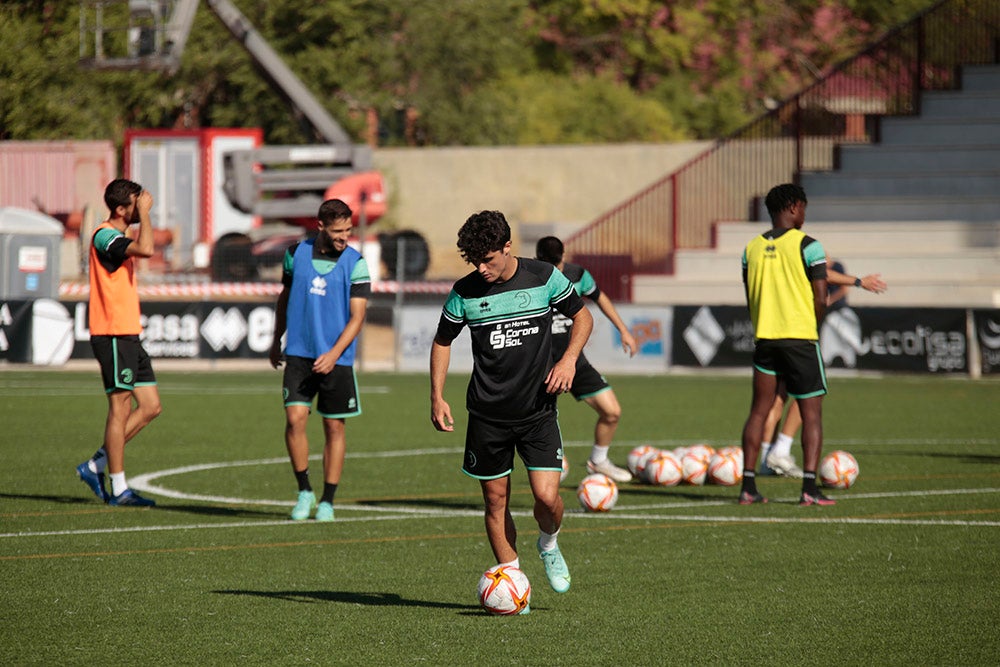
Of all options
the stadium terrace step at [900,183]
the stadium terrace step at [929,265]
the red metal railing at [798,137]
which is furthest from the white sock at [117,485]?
the stadium terrace step at [900,183]

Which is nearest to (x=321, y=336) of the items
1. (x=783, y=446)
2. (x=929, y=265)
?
(x=783, y=446)

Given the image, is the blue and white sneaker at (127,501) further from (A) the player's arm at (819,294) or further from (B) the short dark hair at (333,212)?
(A) the player's arm at (819,294)

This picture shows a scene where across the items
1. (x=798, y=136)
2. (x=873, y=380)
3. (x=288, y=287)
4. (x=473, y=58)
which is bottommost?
(x=873, y=380)

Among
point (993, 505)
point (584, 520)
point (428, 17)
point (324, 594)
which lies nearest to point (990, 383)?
point (993, 505)

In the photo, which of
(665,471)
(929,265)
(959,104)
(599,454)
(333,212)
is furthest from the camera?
(959,104)

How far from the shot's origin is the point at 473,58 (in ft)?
179

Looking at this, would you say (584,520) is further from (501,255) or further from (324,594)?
(501,255)

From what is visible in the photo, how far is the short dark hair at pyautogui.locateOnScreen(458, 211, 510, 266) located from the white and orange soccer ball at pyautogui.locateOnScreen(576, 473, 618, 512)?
418 cm

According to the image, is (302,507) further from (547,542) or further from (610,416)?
(547,542)

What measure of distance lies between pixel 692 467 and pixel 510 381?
18.5 ft

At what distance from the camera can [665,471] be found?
1311 cm

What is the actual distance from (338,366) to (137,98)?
→ 136ft

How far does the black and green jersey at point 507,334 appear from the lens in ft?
25.5

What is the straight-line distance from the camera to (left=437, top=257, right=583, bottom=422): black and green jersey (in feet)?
25.5
